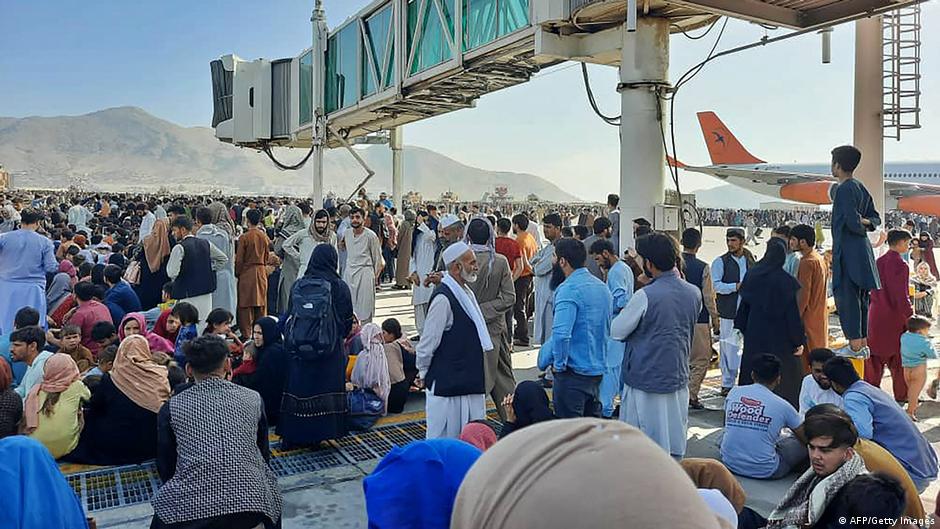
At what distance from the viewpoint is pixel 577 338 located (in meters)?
4.59

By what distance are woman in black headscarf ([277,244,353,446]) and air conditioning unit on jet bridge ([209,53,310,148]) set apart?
→ 455 inches

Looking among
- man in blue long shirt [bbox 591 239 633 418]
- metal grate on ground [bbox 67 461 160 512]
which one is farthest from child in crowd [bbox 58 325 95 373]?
man in blue long shirt [bbox 591 239 633 418]

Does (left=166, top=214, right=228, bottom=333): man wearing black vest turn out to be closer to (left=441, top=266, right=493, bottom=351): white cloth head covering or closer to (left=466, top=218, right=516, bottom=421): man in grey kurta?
(left=466, top=218, right=516, bottom=421): man in grey kurta

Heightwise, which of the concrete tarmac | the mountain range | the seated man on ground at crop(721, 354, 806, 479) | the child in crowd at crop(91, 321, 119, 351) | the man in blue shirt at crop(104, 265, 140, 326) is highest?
the mountain range

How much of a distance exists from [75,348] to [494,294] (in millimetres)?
3564

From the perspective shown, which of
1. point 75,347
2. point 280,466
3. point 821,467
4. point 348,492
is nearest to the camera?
point 821,467

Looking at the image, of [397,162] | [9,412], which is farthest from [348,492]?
[397,162]

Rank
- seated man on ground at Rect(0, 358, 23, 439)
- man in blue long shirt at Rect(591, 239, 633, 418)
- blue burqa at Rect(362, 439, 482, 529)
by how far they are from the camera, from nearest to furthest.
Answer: blue burqa at Rect(362, 439, 482, 529) → seated man on ground at Rect(0, 358, 23, 439) → man in blue long shirt at Rect(591, 239, 633, 418)

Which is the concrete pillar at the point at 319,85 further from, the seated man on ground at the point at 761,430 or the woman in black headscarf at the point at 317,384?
the seated man on ground at the point at 761,430

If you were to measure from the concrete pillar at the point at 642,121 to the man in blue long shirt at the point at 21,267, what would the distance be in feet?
21.1

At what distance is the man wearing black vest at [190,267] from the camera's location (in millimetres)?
7430

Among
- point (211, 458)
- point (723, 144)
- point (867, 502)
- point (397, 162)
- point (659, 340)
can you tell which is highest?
point (723, 144)

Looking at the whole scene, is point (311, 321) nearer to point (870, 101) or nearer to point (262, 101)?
point (870, 101)

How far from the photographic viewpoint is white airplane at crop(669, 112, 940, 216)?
2925 cm
